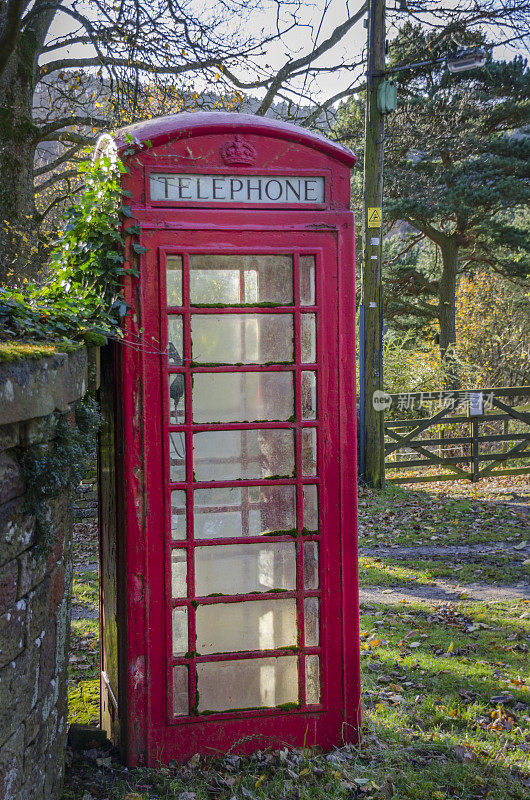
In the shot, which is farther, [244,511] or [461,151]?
A: [461,151]

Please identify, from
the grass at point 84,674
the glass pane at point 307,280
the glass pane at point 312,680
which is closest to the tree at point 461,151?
the grass at point 84,674

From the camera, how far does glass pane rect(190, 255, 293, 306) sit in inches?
130

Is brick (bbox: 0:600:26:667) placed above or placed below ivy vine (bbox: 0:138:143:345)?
below

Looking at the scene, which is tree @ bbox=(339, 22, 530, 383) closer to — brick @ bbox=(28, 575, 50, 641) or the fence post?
the fence post

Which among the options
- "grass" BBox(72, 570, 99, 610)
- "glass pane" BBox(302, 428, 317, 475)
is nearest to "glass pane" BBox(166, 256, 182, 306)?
"glass pane" BBox(302, 428, 317, 475)

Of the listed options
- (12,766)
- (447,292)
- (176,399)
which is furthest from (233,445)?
(447,292)

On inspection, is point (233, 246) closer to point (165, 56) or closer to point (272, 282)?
point (272, 282)

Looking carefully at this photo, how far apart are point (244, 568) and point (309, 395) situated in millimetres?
904

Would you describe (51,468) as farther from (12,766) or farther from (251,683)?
(251,683)

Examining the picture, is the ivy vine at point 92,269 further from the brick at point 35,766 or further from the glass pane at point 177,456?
the brick at point 35,766

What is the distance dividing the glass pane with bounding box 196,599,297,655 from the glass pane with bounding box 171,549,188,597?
159 mm

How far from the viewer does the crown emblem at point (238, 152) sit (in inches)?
130

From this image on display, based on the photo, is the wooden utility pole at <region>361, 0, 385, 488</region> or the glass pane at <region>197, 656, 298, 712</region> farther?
the wooden utility pole at <region>361, 0, 385, 488</region>

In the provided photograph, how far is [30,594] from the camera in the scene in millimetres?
2363
